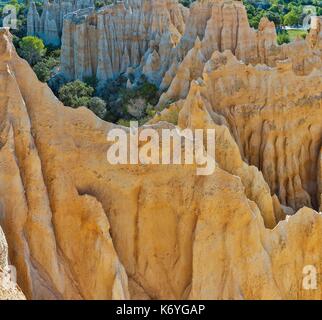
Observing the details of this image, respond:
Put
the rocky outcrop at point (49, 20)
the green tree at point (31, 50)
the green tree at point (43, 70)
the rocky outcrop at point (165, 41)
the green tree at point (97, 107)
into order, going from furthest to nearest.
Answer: the rocky outcrop at point (49, 20), the green tree at point (31, 50), the green tree at point (43, 70), the green tree at point (97, 107), the rocky outcrop at point (165, 41)

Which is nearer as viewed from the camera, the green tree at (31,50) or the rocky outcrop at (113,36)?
the rocky outcrop at (113,36)

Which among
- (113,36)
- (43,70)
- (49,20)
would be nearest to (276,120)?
(113,36)

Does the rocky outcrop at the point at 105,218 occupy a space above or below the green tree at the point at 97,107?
above

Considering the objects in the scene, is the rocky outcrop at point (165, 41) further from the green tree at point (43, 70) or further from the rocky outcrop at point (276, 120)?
the rocky outcrop at point (276, 120)

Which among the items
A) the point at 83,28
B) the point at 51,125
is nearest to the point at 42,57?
the point at 83,28

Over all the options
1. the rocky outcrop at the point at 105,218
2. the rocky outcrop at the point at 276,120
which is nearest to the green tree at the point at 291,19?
the rocky outcrop at the point at 276,120

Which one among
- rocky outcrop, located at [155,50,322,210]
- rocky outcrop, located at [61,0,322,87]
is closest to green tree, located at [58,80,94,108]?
rocky outcrop, located at [61,0,322,87]
